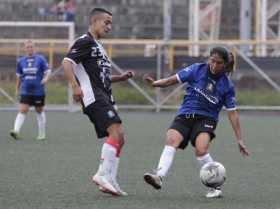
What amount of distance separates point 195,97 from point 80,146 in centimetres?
581

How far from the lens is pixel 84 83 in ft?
30.5

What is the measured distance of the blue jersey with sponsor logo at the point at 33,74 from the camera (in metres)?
17.1

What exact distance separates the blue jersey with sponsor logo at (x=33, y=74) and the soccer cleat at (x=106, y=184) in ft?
26.4

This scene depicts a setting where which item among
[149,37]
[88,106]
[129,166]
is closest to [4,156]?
[129,166]

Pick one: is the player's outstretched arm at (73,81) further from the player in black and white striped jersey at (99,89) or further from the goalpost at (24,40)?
the goalpost at (24,40)

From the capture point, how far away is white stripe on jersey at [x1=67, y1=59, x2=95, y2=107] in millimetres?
9250

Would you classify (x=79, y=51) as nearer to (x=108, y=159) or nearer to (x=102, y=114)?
(x=102, y=114)

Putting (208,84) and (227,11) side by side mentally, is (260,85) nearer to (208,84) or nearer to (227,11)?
(227,11)

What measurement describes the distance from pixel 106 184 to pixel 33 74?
26.9 ft

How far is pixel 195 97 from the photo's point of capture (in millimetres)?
9438

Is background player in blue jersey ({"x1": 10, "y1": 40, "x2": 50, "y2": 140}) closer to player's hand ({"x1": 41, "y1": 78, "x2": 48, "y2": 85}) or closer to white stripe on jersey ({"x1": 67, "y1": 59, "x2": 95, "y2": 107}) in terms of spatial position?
player's hand ({"x1": 41, "y1": 78, "x2": 48, "y2": 85})

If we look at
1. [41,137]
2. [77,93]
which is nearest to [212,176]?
[77,93]

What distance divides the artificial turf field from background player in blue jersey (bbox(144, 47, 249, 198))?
0.51 metres

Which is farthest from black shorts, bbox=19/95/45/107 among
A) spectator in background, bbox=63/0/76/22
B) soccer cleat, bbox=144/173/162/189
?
spectator in background, bbox=63/0/76/22
